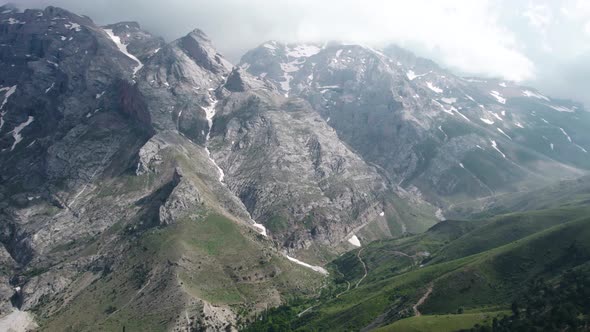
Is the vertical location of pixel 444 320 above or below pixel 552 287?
below

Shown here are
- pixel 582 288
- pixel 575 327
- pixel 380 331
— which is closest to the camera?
pixel 575 327

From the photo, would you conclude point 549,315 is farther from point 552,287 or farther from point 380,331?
point 380,331

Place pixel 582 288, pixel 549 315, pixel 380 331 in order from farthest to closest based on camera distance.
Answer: pixel 380 331 < pixel 582 288 < pixel 549 315

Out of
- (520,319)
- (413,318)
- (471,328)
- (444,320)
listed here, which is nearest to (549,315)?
(520,319)

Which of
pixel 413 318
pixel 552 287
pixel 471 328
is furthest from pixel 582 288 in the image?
pixel 413 318

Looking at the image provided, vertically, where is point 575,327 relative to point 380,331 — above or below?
above

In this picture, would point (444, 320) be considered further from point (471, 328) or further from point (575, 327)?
point (575, 327)

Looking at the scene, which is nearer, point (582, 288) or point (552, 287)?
point (582, 288)

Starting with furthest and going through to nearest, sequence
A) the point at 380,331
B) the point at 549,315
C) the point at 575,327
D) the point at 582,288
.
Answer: the point at 380,331
the point at 582,288
the point at 549,315
the point at 575,327

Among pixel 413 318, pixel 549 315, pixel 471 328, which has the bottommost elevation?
pixel 413 318
